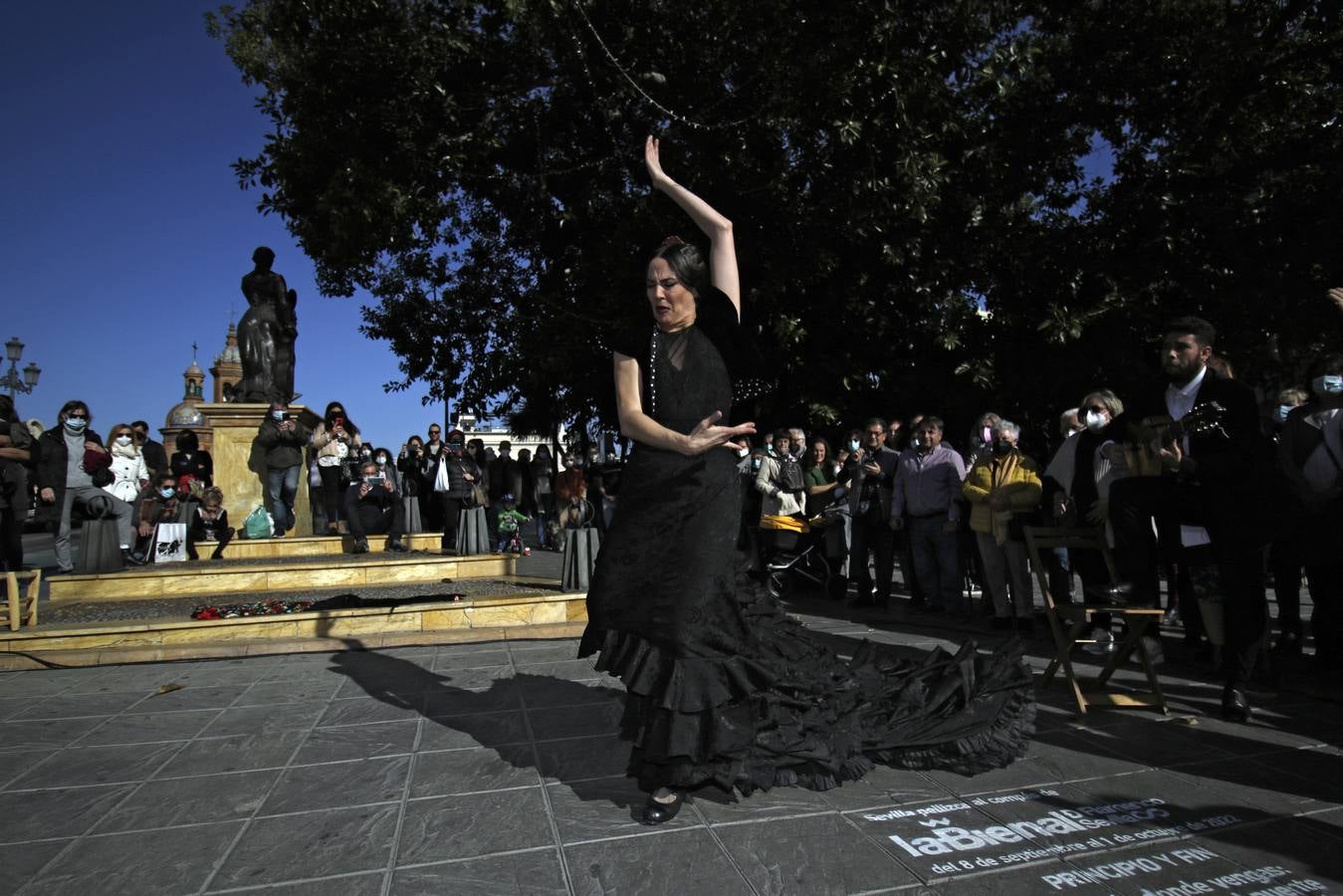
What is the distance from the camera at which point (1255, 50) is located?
11336mm

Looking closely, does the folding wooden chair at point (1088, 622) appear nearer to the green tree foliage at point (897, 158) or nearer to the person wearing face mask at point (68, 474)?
the green tree foliage at point (897, 158)

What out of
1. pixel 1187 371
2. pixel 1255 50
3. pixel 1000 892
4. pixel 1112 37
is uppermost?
pixel 1112 37

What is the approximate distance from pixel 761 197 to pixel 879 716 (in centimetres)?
996

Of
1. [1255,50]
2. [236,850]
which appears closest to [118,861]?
[236,850]

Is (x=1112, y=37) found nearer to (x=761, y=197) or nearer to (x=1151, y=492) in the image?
(x=761, y=197)

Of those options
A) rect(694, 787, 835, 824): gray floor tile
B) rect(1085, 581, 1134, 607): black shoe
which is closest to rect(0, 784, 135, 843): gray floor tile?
rect(694, 787, 835, 824): gray floor tile

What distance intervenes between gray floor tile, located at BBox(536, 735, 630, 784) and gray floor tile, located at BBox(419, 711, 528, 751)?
0.25m

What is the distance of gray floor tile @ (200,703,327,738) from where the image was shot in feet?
13.8

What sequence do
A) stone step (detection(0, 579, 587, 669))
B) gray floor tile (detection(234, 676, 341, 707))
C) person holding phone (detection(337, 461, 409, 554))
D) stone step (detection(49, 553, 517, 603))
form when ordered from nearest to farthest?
gray floor tile (detection(234, 676, 341, 707)) < stone step (detection(0, 579, 587, 669)) < stone step (detection(49, 553, 517, 603)) < person holding phone (detection(337, 461, 409, 554))

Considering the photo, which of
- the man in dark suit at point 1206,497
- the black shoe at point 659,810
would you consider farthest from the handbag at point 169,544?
the man in dark suit at point 1206,497

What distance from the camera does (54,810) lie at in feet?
10.4

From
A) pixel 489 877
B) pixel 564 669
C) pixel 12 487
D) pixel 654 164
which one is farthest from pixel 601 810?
pixel 12 487

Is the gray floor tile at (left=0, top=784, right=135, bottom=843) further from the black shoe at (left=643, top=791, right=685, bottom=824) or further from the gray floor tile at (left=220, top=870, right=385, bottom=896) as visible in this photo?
the black shoe at (left=643, top=791, right=685, bottom=824)

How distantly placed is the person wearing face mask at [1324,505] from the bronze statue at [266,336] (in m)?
12.5
